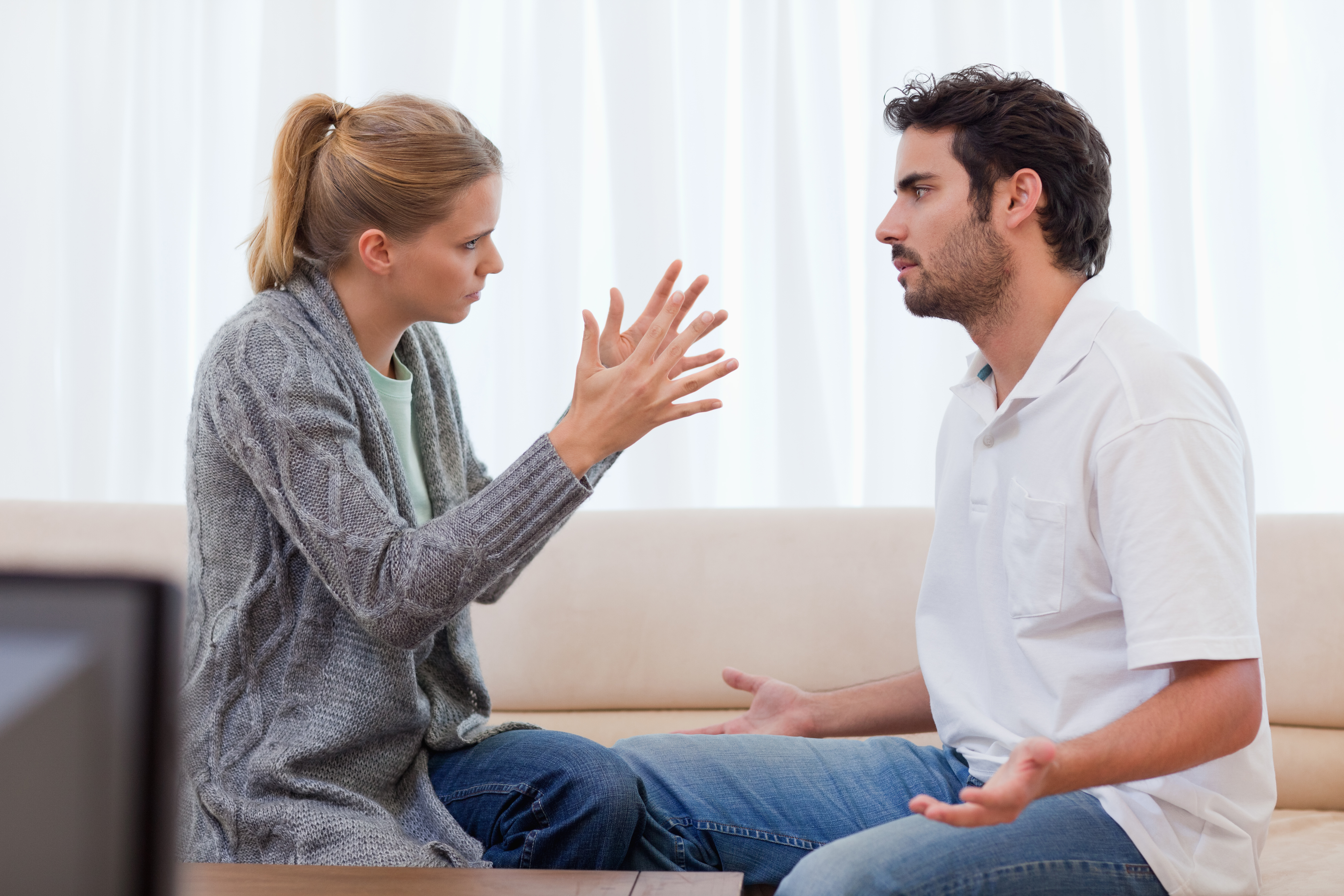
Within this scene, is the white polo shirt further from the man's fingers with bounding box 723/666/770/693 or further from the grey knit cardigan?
the grey knit cardigan

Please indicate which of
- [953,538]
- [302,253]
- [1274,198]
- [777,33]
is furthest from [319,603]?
[1274,198]

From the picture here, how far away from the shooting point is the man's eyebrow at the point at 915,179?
57.7 inches

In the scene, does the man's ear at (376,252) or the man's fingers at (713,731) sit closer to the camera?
the man's ear at (376,252)

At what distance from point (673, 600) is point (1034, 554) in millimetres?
858

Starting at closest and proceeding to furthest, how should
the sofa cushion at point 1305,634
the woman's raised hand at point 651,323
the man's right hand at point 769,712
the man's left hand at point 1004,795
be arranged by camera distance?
the man's left hand at point 1004,795, the woman's raised hand at point 651,323, the man's right hand at point 769,712, the sofa cushion at point 1305,634

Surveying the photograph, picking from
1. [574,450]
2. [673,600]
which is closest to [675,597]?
[673,600]

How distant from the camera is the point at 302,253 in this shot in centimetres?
142

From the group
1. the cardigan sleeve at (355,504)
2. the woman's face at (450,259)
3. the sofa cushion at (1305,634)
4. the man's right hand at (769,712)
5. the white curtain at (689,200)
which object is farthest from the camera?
the white curtain at (689,200)

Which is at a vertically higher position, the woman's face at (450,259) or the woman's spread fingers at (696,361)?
the woman's face at (450,259)

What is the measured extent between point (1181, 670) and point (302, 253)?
115 centimetres

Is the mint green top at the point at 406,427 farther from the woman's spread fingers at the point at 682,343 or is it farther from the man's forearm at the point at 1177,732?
the man's forearm at the point at 1177,732

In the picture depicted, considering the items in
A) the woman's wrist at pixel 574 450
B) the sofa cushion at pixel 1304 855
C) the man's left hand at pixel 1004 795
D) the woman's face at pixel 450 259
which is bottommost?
the sofa cushion at pixel 1304 855

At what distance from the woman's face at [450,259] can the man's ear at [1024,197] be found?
67 centimetres

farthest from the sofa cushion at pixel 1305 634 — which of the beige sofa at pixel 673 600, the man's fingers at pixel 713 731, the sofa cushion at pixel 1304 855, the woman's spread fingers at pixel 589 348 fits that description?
the woman's spread fingers at pixel 589 348
